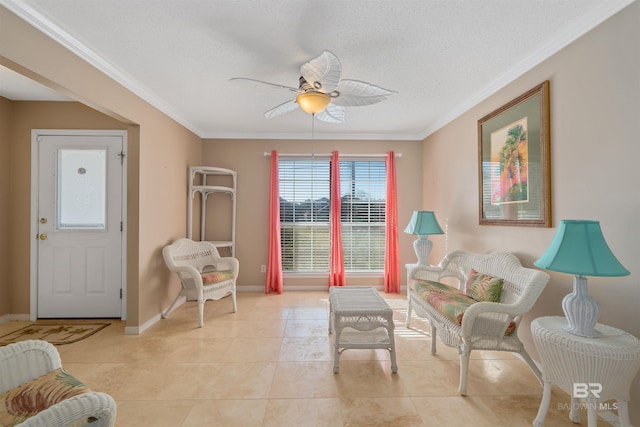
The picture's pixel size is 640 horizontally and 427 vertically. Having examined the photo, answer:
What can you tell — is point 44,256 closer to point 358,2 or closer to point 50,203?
point 50,203

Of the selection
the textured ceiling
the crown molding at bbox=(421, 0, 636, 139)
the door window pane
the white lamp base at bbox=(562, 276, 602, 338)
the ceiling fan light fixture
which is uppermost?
the textured ceiling

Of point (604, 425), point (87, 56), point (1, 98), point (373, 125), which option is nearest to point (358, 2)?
point (87, 56)

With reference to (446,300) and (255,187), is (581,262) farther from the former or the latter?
(255,187)

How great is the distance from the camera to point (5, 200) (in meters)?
3.22

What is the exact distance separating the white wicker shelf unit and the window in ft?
2.60

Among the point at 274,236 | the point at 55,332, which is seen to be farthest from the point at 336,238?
the point at 55,332

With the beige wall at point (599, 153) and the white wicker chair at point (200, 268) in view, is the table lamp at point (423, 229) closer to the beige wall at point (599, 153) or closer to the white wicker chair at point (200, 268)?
the beige wall at point (599, 153)

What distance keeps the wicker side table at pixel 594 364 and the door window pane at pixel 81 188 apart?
4.31m

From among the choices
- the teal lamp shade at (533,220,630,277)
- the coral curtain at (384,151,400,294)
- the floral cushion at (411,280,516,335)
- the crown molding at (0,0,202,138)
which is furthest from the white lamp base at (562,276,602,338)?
the crown molding at (0,0,202,138)

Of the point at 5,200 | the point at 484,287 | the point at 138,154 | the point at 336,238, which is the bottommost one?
the point at 484,287

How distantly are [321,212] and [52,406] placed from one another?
12.9 ft

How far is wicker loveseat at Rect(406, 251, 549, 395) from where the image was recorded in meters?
2.00

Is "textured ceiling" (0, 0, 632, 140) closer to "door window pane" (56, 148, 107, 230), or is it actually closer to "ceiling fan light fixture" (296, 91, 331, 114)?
"ceiling fan light fixture" (296, 91, 331, 114)

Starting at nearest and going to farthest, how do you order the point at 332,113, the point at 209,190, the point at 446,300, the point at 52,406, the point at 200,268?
the point at 52,406
the point at 446,300
the point at 332,113
the point at 200,268
the point at 209,190
